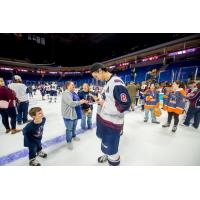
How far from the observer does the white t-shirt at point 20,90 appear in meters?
2.75

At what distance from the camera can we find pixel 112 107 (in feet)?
4.81

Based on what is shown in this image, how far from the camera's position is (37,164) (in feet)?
5.84

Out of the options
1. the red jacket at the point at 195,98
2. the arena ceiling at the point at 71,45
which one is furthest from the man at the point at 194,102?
the arena ceiling at the point at 71,45

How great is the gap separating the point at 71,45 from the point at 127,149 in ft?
6.29

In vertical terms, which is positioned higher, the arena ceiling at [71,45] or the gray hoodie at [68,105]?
the arena ceiling at [71,45]

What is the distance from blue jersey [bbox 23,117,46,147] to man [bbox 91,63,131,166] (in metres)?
0.85

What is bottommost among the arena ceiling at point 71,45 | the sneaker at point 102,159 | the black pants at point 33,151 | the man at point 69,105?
the sneaker at point 102,159

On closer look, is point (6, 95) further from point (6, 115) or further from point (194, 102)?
point (194, 102)

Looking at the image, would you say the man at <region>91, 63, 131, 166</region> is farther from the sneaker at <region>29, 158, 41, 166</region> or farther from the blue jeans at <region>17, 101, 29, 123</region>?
the blue jeans at <region>17, 101, 29, 123</region>

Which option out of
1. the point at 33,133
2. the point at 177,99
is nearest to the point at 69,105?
the point at 33,133

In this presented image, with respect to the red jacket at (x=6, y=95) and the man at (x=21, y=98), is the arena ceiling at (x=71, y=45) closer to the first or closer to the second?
the red jacket at (x=6, y=95)

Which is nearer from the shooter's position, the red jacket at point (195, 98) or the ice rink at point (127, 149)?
the ice rink at point (127, 149)
